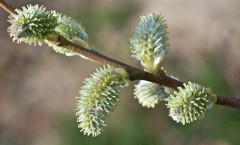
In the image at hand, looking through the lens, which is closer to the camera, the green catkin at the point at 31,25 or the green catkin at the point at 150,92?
the green catkin at the point at 31,25

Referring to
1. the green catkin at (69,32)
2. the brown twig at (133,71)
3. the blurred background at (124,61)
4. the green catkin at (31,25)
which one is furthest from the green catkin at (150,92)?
the blurred background at (124,61)

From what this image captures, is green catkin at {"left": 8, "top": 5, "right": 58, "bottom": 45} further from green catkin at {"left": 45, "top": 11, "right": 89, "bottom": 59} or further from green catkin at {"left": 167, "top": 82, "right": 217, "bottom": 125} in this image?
green catkin at {"left": 167, "top": 82, "right": 217, "bottom": 125}

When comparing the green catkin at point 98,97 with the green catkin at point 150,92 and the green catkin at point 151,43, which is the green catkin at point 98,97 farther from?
the green catkin at point 150,92

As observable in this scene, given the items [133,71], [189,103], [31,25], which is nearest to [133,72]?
[133,71]

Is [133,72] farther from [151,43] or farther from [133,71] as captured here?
[151,43]

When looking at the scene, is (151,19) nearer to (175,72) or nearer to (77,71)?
(175,72)

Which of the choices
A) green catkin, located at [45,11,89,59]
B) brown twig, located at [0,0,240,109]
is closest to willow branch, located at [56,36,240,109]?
brown twig, located at [0,0,240,109]
